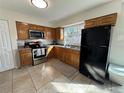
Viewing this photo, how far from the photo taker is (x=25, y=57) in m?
3.26

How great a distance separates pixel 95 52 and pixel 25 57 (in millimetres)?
3050

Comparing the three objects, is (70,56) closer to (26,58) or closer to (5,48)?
(26,58)

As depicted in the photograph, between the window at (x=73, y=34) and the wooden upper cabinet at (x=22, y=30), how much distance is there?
234 centimetres

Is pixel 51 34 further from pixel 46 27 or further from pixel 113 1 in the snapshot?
pixel 113 1

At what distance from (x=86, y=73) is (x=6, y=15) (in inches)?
154

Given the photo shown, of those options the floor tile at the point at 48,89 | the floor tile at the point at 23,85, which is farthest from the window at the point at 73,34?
the floor tile at the point at 23,85

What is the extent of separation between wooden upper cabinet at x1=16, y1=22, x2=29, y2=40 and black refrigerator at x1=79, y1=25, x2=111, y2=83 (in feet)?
9.12

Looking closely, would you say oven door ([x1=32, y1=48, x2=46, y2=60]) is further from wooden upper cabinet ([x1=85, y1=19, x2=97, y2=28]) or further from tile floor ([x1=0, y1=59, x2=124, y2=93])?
wooden upper cabinet ([x1=85, y1=19, x2=97, y2=28])

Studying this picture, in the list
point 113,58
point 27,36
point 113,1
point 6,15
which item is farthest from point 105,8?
point 6,15

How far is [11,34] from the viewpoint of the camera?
Answer: 297cm

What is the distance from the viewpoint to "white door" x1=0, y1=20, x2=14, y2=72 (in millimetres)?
2766

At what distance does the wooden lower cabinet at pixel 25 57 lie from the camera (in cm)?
316

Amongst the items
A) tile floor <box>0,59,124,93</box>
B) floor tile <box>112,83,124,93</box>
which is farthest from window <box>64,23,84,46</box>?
floor tile <box>112,83,124,93</box>

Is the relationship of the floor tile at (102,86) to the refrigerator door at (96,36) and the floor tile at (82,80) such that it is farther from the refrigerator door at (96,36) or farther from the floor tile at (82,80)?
the refrigerator door at (96,36)
